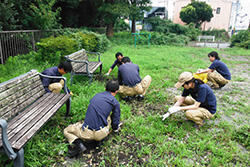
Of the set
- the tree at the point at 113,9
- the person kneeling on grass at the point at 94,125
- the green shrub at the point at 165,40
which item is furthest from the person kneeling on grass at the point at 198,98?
the tree at the point at 113,9

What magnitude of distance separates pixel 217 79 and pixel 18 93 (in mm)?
5180

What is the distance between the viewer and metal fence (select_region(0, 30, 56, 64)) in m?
6.76

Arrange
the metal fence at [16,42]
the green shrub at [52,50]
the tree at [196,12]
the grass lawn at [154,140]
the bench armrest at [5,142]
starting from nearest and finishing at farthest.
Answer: the bench armrest at [5,142], the grass lawn at [154,140], the green shrub at [52,50], the metal fence at [16,42], the tree at [196,12]

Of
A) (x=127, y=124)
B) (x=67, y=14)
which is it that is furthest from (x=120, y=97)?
(x=67, y=14)

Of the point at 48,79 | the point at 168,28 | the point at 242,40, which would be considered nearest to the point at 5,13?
the point at 48,79

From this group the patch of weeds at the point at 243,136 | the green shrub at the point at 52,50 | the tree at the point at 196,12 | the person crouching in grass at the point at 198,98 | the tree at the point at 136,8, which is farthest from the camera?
the tree at the point at 196,12

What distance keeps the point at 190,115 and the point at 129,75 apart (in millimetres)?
1634

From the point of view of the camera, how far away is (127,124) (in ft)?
11.4

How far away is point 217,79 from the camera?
17.6 feet

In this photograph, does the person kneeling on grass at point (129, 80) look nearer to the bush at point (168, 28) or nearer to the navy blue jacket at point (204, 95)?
the navy blue jacket at point (204, 95)

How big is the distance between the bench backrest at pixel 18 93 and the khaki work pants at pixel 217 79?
472 centimetres

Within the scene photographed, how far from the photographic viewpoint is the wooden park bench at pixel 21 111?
75.6 inches

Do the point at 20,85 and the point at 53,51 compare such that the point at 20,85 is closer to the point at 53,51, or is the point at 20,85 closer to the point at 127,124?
the point at 127,124

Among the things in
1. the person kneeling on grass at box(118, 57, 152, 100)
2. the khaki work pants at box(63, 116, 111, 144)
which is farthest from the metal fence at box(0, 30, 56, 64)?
the khaki work pants at box(63, 116, 111, 144)
